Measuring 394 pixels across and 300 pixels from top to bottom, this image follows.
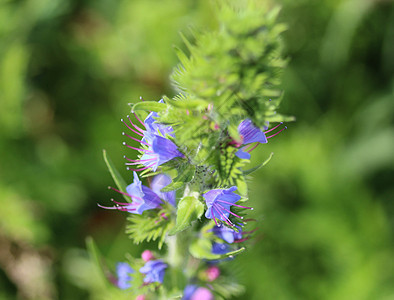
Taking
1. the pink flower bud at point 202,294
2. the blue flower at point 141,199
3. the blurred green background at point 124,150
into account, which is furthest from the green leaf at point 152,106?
the blurred green background at point 124,150

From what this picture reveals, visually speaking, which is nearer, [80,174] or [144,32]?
[80,174]

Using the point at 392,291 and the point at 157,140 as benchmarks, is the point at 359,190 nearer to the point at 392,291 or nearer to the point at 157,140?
the point at 392,291

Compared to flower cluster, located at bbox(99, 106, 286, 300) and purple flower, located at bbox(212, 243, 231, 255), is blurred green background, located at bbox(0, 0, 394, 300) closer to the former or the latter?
flower cluster, located at bbox(99, 106, 286, 300)

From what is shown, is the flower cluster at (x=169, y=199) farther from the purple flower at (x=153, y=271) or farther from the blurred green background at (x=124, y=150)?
the blurred green background at (x=124, y=150)

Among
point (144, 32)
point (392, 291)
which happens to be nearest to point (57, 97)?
point (144, 32)

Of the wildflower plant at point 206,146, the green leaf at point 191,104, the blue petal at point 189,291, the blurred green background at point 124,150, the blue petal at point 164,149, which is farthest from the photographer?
the blurred green background at point 124,150

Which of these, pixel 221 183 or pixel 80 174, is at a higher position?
pixel 80 174

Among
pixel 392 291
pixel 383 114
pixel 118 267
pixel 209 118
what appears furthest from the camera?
pixel 383 114
